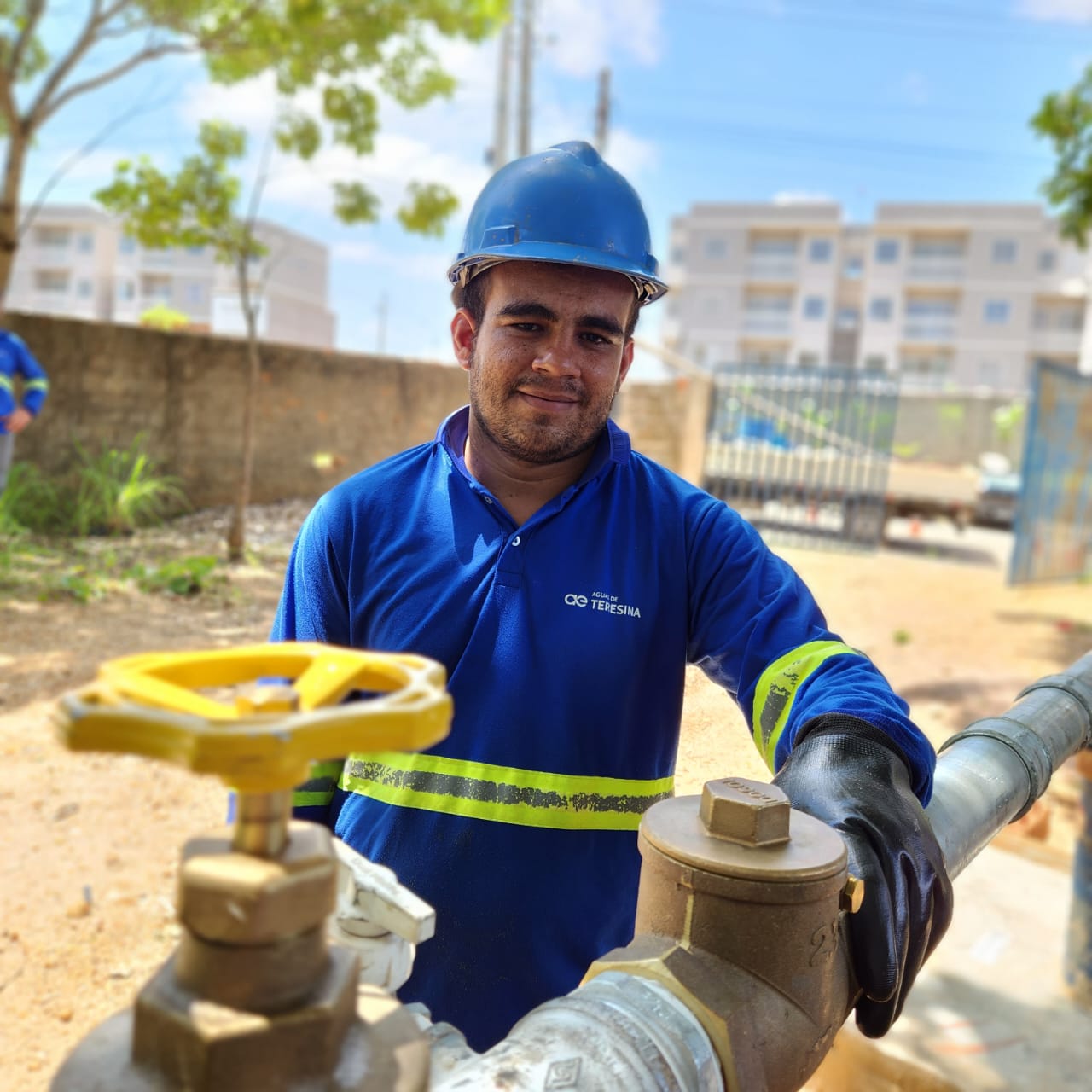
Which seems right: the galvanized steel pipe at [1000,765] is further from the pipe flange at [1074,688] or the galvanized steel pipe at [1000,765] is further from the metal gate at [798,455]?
the metal gate at [798,455]

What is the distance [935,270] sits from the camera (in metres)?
44.5

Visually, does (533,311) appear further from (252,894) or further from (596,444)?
(252,894)

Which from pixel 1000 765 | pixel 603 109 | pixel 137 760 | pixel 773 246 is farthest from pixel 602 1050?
pixel 773 246

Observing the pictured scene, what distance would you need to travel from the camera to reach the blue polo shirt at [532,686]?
1.55 metres

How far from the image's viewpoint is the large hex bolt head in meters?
0.55

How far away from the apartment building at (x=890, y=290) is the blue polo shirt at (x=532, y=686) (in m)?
41.6

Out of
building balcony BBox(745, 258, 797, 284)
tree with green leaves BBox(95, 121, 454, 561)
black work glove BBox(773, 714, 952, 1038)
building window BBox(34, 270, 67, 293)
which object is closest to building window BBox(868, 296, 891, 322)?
building balcony BBox(745, 258, 797, 284)

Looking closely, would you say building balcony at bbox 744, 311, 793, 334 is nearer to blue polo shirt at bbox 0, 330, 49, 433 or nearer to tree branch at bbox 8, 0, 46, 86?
tree branch at bbox 8, 0, 46, 86

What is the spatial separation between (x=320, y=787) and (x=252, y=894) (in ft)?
3.88

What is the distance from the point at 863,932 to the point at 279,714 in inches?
26.0

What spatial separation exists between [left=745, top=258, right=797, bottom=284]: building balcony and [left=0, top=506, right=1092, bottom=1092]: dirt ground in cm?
3993

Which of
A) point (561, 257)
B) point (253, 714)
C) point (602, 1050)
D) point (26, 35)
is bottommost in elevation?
point (602, 1050)

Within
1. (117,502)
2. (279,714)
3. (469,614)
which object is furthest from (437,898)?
(117,502)

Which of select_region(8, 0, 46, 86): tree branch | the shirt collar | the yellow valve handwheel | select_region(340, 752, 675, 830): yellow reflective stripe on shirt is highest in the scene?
select_region(8, 0, 46, 86): tree branch
